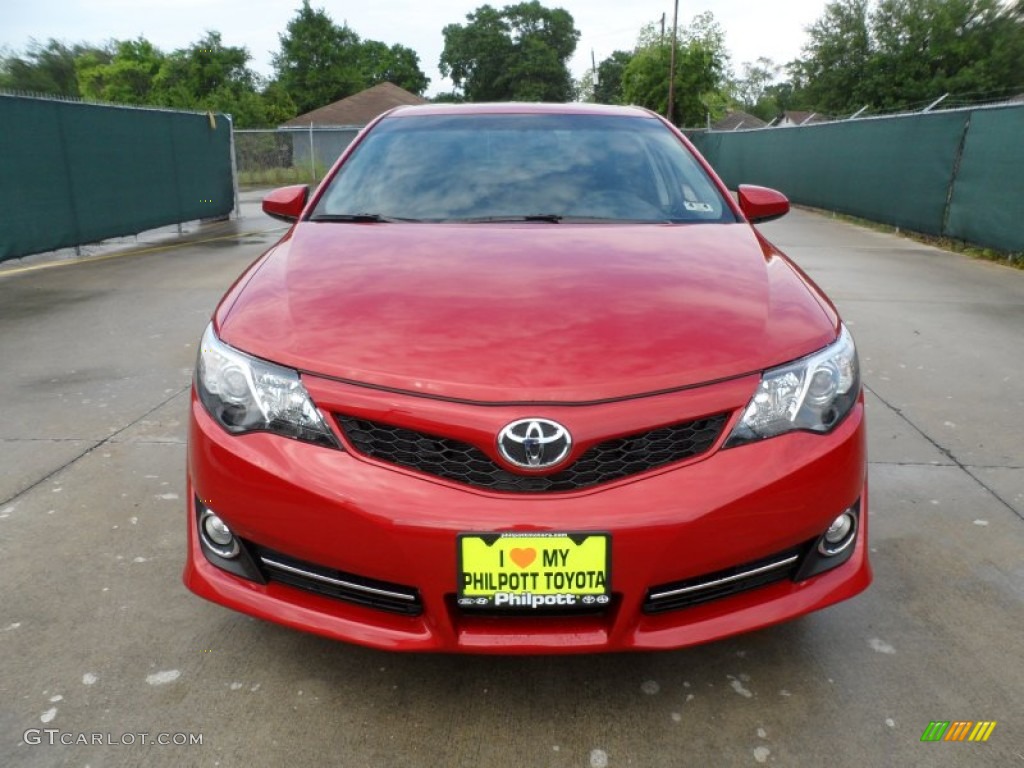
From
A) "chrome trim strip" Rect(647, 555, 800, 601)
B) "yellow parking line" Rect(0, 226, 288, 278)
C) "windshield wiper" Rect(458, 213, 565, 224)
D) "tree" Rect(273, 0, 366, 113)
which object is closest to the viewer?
"chrome trim strip" Rect(647, 555, 800, 601)

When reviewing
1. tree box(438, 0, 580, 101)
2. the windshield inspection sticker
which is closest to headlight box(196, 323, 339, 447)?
the windshield inspection sticker

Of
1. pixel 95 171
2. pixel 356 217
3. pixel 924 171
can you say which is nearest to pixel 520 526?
pixel 356 217

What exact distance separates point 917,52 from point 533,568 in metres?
54.9

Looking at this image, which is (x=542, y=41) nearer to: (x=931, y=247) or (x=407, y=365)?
(x=931, y=247)

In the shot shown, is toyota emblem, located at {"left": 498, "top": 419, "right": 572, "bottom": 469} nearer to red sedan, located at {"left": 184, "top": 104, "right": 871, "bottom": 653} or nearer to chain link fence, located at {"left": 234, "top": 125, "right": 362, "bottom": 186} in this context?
red sedan, located at {"left": 184, "top": 104, "right": 871, "bottom": 653}

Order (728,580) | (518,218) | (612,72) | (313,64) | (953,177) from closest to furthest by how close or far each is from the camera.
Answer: (728,580) < (518,218) < (953,177) < (313,64) < (612,72)

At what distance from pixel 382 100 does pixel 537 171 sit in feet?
168

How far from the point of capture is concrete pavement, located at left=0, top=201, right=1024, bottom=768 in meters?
1.89

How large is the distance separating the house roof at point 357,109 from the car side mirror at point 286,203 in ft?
149

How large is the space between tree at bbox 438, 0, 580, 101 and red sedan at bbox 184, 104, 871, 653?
7566cm

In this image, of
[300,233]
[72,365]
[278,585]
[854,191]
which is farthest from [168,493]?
[854,191]

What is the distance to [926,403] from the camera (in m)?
4.39

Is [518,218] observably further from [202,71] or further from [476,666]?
[202,71]

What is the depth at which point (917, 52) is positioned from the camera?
47625 millimetres
